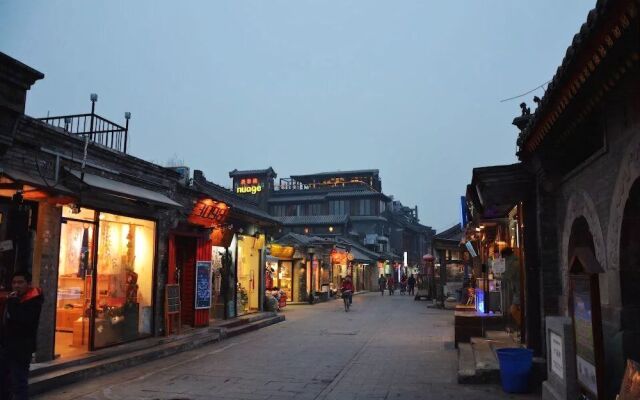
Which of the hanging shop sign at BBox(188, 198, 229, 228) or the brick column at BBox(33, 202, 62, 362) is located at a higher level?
the hanging shop sign at BBox(188, 198, 229, 228)

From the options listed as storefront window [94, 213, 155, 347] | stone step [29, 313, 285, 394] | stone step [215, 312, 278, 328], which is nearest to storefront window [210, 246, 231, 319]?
stone step [215, 312, 278, 328]

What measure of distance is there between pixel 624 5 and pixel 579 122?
126 inches

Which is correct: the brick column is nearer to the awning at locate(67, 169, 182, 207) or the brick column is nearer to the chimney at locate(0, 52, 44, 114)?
the awning at locate(67, 169, 182, 207)

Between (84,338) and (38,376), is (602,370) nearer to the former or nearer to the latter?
(38,376)

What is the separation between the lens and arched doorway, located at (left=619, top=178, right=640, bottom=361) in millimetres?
5379

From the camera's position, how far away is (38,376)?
838 centimetres

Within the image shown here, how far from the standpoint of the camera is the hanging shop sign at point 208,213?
1446cm

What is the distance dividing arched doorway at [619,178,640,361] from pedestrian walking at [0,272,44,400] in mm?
6928

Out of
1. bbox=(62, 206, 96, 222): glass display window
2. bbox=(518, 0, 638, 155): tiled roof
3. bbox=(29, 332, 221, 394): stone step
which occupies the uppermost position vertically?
bbox=(518, 0, 638, 155): tiled roof

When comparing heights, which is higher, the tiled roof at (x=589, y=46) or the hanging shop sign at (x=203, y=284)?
the tiled roof at (x=589, y=46)

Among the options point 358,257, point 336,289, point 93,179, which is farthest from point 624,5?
point 358,257

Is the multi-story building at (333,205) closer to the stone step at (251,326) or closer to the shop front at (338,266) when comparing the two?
the shop front at (338,266)

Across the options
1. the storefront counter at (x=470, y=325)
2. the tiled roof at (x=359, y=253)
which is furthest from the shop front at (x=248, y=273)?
the tiled roof at (x=359, y=253)

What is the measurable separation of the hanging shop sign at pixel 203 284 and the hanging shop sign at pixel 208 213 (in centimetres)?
120
